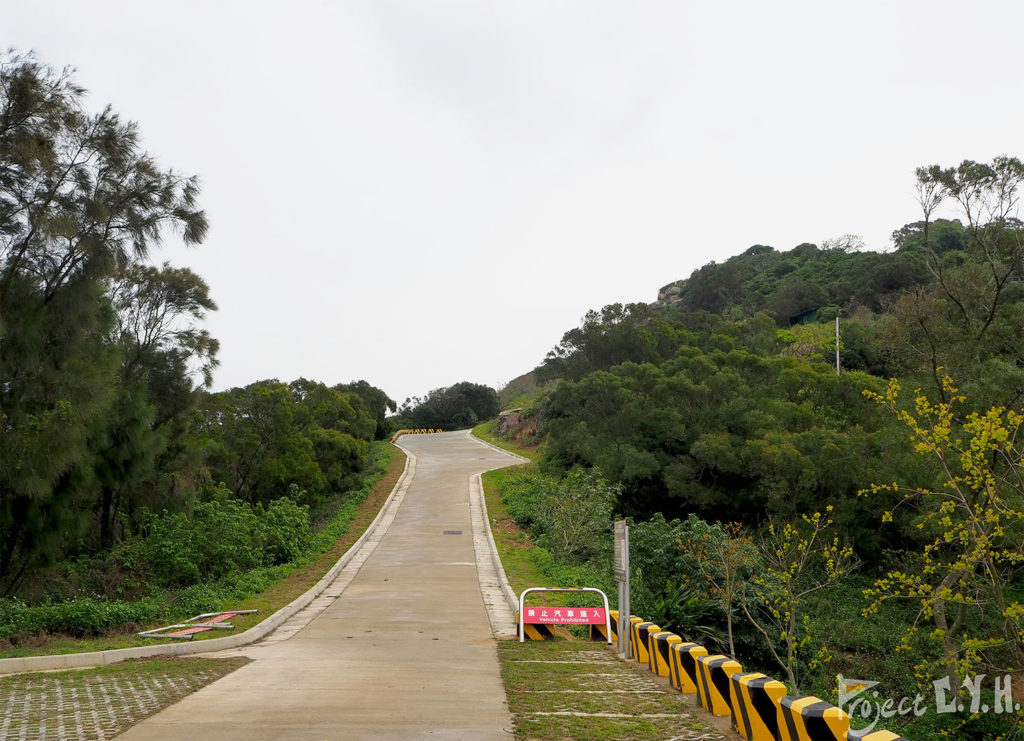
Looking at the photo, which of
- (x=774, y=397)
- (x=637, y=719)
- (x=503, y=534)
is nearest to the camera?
(x=637, y=719)

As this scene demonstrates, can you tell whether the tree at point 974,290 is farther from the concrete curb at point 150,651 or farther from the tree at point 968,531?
the concrete curb at point 150,651

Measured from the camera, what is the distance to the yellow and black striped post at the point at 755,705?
17.6 ft

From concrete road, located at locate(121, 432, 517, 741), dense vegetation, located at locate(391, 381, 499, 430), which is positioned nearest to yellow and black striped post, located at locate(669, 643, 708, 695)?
concrete road, located at locate(121, 432, 517, 741)

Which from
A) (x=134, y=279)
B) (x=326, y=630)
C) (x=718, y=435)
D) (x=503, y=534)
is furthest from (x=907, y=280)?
(x=326, y=630)

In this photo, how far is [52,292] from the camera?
1586 cm

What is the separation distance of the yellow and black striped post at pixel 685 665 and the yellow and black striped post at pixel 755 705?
1.46 m

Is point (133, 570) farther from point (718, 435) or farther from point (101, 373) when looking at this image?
point (718, 435)

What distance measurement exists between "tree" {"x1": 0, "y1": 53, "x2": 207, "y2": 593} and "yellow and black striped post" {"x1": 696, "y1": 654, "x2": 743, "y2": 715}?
40.4 feet

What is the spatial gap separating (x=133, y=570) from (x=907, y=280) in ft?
177

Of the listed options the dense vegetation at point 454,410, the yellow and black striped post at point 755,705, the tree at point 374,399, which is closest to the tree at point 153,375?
the yellow and black striped post at point 755,705

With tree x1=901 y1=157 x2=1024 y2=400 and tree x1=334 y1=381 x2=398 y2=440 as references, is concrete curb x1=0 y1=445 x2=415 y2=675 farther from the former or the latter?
tree x1=334 y1=381 x2=398 y2=440

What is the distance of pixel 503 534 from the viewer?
23.2m

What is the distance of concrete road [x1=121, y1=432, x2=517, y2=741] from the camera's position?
5.94m

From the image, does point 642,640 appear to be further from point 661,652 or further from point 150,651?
point 150,651
